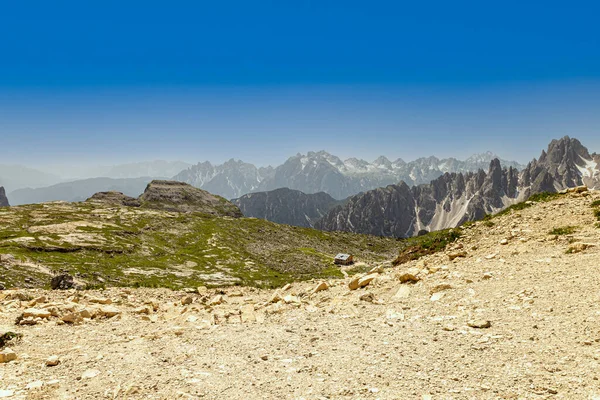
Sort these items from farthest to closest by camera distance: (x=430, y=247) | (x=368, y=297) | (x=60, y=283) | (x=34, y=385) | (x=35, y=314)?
(x=60, y=283)
(x=430, y=247)
(x=368, y=297)
(x=35, y=314)
(x=34, y=385)

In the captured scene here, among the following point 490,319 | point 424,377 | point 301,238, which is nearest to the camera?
point 424,377

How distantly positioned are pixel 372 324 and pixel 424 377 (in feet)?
15.7

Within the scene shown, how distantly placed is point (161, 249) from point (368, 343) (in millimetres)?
110466

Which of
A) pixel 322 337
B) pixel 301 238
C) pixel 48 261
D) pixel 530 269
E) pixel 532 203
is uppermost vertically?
pixel 532 203

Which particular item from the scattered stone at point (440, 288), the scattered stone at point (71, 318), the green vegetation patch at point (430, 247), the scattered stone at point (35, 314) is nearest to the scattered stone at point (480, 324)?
the scattered stone at point (440, 288)

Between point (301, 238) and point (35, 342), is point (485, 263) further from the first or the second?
point (301, 238)

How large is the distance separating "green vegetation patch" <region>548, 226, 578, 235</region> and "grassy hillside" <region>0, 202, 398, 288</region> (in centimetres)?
5037

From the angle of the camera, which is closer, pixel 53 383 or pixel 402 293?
pixel 53 383

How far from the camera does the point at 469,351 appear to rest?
10.8 meters

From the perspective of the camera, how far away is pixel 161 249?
110m

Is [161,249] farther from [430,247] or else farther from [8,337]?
[430,247]

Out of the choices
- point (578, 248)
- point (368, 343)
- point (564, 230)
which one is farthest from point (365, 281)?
point (564, 230)

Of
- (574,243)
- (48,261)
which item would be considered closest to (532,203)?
(574,243)

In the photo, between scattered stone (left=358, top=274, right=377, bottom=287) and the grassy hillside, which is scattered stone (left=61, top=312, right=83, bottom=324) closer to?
scattered stone (left=358, top=274, right=377, bottom=287)
